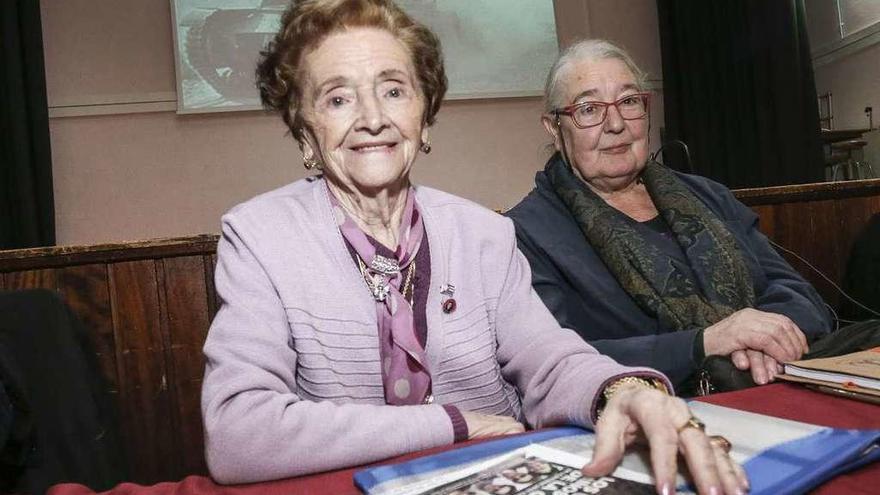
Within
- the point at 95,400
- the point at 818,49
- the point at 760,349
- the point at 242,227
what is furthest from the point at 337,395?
the point at 818,49

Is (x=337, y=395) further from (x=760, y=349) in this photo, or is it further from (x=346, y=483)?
(x=760, y=349)

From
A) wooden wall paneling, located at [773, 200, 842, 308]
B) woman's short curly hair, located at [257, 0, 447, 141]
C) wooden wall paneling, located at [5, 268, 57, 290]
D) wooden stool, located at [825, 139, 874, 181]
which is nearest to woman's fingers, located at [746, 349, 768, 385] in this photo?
woman's short curly hair, located at [257, 0, 447, 141]

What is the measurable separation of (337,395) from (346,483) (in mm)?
358

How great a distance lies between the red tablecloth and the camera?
0.64m

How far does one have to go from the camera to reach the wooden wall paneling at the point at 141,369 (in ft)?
5.82

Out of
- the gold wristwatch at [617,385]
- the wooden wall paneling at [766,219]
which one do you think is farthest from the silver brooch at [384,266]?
the wooden wall paneling at [766,219]

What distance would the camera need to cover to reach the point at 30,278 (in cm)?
173

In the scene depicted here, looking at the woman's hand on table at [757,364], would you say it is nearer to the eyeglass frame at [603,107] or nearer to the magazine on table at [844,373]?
the magazine on table at [844,373]

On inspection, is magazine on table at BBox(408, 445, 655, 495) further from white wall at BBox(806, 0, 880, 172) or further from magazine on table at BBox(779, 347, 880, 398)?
white wall at BBox(806, 0, 880, 172)

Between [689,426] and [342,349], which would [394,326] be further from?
[689,426]

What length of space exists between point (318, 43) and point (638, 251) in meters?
0.92

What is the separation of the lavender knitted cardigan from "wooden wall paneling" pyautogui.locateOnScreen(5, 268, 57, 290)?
0.85 meters

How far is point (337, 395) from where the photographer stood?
3.61 ft

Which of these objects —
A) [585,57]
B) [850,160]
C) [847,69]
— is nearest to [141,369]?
[585,57]
